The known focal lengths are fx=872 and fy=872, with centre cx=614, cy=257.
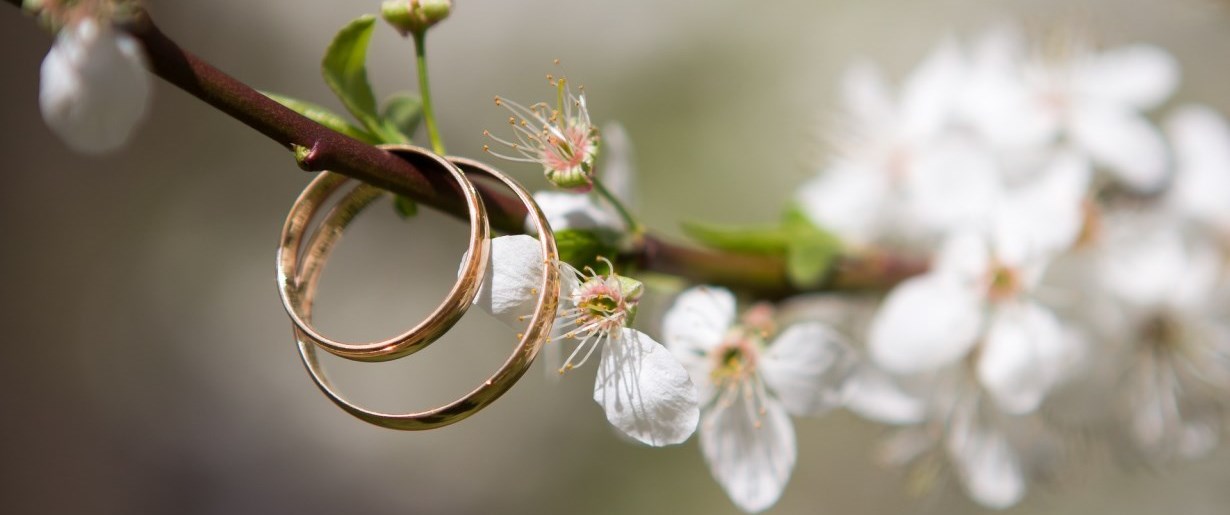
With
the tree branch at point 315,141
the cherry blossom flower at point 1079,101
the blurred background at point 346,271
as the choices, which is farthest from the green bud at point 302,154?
the blurred background at point 346,271

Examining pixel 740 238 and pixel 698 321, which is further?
pixel 740 238

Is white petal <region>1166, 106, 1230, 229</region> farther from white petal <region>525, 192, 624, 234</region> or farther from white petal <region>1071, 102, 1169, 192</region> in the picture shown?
white petal <region>525, 192, 624, 234</region>

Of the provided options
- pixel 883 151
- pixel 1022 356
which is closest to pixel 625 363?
pixel 1022 356

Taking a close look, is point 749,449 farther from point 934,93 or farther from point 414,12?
point 934,93

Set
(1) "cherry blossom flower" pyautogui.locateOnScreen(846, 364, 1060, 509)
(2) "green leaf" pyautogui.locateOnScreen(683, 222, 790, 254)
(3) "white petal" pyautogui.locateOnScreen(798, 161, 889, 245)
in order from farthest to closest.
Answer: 1. (3) "white petal" pyautogui.locateOnScreen(798, 161, 889, 245)
2. (1) "cherry blossom flower" pyautogui.locateOnScreen(846, 364, 1060, 509)
3. (2) "green leaf" pyautogui.locateOnScreen(683, 222, 790, 254)

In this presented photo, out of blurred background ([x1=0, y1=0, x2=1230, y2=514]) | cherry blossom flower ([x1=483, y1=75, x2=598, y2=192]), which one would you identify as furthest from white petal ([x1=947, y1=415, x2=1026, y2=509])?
blurred background ([x1=0, y1=0, x2=1230, y2=514])

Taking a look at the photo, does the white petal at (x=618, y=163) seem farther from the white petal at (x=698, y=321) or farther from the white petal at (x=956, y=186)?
the white petal at (x=956, y=186)
